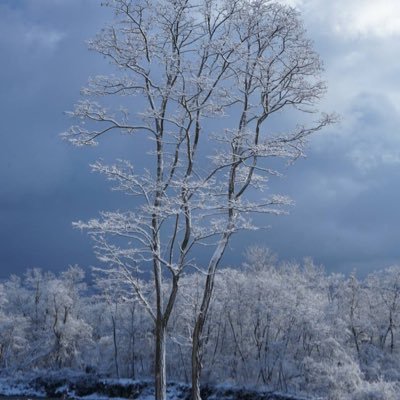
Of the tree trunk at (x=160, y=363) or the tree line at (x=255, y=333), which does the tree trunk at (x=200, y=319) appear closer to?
the tree trunk at (x=160, y=363)

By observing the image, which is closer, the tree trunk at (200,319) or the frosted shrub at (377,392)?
the tree trunk at (200,319)

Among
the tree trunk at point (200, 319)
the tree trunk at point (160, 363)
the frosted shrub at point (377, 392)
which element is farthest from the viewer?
the frosted shrub at point (377, 392)

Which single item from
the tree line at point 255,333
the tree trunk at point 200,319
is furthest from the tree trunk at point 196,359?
the tree line at point 255,333

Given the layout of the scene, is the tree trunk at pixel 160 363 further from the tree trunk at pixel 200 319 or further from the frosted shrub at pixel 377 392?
the frosted shrub at pixel 377 392

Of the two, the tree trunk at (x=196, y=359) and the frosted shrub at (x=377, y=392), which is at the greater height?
the tree trunk at (x=196, y=359)

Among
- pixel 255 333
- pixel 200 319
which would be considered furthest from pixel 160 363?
pixel 255 333

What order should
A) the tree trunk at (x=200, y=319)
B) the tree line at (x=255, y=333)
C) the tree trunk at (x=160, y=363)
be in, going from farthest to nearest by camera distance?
1. the tree line at (x=255, y=333)
2. the tree trunk at (x=200, y=319)
3. the tree trunk at (x=160, y=363)

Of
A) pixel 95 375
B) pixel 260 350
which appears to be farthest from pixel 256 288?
pixel 95 375

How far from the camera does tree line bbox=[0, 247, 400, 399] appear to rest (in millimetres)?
39562

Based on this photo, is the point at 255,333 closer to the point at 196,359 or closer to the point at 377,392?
the point at 377,392

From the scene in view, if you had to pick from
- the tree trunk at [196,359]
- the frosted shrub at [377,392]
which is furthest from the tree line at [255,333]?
the tree trunk at [196,359]

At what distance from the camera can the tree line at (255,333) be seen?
3956 cm

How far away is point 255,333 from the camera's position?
4234 cm

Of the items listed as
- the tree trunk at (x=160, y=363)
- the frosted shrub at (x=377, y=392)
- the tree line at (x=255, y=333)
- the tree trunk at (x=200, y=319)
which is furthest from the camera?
the tree line at (x=255, y=333)
